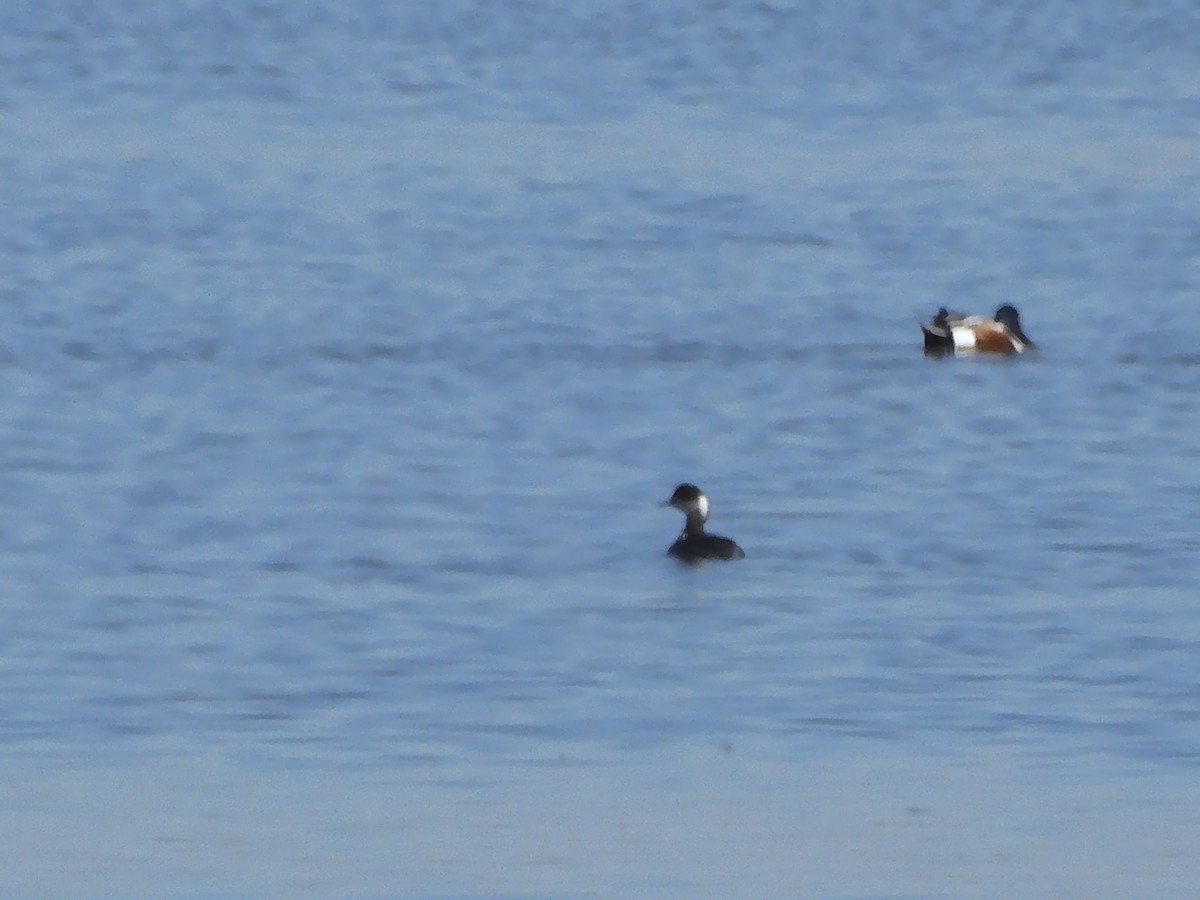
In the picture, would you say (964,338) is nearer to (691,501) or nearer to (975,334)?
(975,334)

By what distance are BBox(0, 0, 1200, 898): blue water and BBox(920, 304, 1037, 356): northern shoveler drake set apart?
128 mm

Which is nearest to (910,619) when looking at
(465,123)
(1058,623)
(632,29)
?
(1058,623)

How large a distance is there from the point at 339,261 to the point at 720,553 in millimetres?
11073

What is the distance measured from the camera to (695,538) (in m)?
13.6

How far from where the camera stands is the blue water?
29.8ft

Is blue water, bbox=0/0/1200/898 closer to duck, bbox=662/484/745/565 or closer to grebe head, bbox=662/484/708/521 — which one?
duck, bbox=662/484/745/565

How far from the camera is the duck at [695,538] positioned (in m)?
Answer: 13.6

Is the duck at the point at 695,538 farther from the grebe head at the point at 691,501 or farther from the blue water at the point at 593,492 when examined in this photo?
the blue water at the point at 593,492

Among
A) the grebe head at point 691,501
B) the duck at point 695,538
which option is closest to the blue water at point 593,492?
the duck at point 695,538

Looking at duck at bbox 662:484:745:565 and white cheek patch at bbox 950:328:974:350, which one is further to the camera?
white cheek patch at bbox 950:328:974:350

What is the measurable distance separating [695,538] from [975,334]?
6410 mm

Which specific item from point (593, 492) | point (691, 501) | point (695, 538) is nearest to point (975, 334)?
point (593, 492)

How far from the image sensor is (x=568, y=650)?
1165 centimetres

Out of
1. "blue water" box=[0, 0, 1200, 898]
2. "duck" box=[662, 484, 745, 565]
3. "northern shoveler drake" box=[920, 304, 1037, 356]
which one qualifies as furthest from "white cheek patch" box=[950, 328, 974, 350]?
"duck" box=[662, 484, 745, 565]
